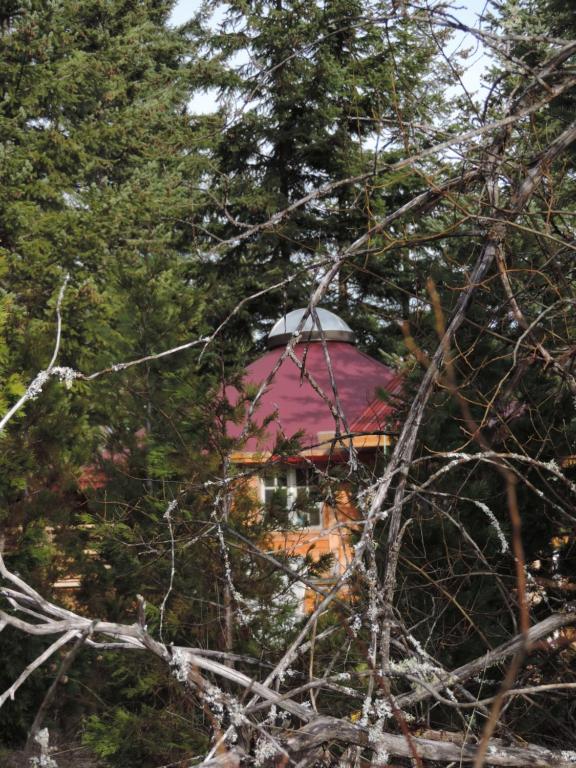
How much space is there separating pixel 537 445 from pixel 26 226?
14459mm

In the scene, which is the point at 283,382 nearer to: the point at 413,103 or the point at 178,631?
the point at 178,631

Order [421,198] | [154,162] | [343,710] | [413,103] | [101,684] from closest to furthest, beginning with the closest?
1. [421,198]
2. [343,710]
3. [413,103]
4. [101,684]
5. [154,162]

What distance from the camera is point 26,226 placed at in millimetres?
16781

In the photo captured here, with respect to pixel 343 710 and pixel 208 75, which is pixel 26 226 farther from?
pixel 343 710

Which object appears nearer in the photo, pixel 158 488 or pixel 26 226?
Result: pixel 158 488

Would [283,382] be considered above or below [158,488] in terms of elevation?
above

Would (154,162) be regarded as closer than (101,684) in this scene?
No

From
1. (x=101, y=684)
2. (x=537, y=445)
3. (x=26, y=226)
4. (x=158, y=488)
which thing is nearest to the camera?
(x=537, y=445)

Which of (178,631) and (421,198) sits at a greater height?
(421,198)


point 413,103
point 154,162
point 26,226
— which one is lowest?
point 413,103

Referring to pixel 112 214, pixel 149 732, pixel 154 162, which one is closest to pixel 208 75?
pixel 154 162

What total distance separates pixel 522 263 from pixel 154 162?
67.0 feet

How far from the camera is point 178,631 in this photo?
459 centimetres

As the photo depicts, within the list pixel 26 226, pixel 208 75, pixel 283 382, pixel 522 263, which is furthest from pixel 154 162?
pixel 522 263
